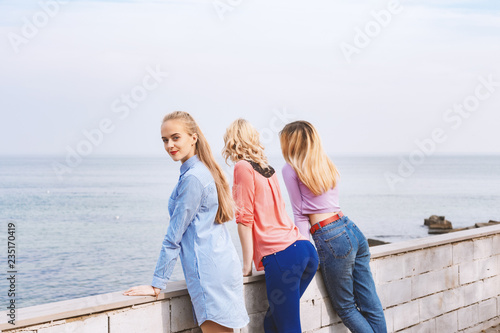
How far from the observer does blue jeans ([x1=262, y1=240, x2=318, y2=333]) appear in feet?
10.8

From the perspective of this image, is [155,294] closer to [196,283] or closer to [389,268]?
[196,283]

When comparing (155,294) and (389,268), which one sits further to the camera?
(389,268)

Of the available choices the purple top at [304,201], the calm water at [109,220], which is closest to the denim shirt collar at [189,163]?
the purple top at [304,201]

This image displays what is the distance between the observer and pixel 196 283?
9.53ft

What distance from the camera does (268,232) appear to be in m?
3.36

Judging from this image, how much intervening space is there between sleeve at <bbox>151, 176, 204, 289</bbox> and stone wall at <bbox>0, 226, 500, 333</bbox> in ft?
1.16

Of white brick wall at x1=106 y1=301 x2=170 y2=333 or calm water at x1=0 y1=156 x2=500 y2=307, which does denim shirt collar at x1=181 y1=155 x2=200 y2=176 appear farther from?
calm water at x1=0 y1=156 x2=500 y2=307

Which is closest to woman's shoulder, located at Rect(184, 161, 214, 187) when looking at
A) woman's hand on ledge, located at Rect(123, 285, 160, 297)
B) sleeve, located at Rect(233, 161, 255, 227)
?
sleeve, located at Rect(233, 161, 255, 227)

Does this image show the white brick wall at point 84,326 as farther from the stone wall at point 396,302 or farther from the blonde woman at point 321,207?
the blonde woman at point 321,207

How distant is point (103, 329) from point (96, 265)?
102 feet

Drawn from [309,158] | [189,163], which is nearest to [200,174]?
[189,163]

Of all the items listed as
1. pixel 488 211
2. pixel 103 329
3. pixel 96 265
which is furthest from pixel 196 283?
pixel 488 211

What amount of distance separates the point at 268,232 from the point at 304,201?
1.45 ft

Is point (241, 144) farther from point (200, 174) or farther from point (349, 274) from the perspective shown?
point (349, 274)
